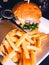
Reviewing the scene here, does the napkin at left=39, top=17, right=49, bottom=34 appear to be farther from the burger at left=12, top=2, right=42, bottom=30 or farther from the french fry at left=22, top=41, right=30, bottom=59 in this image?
the french fry at left=22, top=41, right=30, bottom=59

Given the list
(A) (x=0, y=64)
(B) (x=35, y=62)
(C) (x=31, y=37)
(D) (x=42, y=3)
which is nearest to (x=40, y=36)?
(C) (x=31, y=37)

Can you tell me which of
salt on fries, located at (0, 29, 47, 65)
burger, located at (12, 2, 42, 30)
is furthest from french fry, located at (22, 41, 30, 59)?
burger, located at (12, 2, 42, 30)

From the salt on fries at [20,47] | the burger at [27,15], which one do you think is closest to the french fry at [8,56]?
the salt on fries at [20,47]

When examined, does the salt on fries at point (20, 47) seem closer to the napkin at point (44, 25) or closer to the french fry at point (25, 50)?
the french fry at point (25, 50)

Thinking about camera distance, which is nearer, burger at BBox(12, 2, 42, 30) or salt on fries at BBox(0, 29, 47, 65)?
salt on fries at BBox(0, 29, 47, 65)

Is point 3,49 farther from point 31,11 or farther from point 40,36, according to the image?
point 31,11

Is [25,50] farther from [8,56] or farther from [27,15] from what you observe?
[27,15]

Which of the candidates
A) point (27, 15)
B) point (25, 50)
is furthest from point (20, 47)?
point (27, 15)
